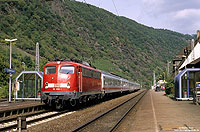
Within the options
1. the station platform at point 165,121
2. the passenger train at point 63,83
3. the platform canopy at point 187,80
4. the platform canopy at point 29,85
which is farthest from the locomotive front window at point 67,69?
the platform canopy at point 187,80

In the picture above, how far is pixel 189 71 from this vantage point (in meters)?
29.6

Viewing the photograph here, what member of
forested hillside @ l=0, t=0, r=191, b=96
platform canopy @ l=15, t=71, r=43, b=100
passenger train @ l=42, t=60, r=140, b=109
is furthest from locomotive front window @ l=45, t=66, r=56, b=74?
forested hillside @ l=0, t=0, r=191, b=96

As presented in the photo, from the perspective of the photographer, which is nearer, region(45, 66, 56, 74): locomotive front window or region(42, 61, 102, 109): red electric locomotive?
region(42, 61, 102, 109): red electric locomotive

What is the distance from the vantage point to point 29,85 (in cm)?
3181

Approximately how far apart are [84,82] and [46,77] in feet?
10.9

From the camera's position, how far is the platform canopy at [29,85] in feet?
102

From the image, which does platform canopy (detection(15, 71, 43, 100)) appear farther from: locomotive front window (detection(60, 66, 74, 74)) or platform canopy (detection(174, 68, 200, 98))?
platform canopy (detection(174, 68, 200, 98))

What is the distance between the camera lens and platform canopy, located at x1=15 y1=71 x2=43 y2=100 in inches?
1224

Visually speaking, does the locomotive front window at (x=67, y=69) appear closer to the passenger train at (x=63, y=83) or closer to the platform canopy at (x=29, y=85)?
the passenger train at (x=63, y=83)

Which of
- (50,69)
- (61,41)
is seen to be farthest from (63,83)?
(61,41)

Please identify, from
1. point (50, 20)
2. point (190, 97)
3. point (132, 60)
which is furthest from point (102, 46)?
point (190, 97)

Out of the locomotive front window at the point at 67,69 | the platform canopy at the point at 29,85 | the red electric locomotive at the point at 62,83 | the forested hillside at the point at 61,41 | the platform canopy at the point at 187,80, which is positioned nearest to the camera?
the red electric locomotive at the point at 62,83

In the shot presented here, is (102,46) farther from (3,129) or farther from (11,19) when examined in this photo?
(3,129)

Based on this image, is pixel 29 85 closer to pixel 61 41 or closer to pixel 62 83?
pixel 62 83
